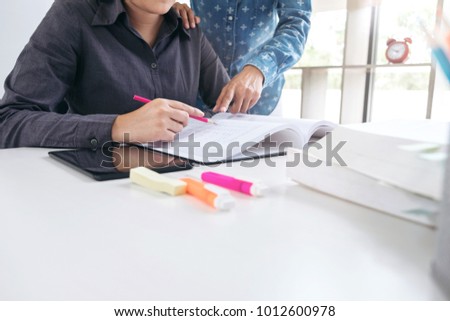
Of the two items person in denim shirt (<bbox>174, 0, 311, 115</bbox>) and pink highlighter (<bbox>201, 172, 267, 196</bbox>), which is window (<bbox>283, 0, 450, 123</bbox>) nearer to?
person in denim shirt (<bbox>174, 0, 311, 115</bbox>)

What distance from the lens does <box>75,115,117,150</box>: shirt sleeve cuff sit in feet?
2.61

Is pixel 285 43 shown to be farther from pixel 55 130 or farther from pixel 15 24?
pixel 15 24

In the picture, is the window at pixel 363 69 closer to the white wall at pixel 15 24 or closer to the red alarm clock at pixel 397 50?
the red alarm clock at pixel 397 50

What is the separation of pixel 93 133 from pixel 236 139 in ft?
0.92

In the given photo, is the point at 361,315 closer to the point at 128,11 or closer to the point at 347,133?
the point at 347,133

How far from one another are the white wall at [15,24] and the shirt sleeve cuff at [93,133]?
2.02m

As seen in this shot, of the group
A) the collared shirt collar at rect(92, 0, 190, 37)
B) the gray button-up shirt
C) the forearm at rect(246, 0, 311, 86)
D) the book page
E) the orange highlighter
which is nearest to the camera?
the orange highlighter

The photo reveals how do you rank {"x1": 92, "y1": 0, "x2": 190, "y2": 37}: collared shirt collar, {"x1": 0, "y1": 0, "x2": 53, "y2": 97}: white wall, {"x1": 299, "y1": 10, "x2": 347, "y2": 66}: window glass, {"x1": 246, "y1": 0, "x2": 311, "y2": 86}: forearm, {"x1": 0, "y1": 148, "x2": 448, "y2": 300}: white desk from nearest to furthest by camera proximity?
1. {"x1": 0, "y1": 148, "x2": 448, "y2": 300}: white desk
2. {"x1": 92, "y1": 0, "x2": 190, "y2": 37}: collared shirt collar
3. {"x1": 246, "y1": 0, "x2": 311, "y2": 86}: forearm
4. {"x1": 0, "y1": 0, "x2": 53, "y2": 97}: white wall
5. {"x1": 299, "y1": 10, "x2": 347, "y2": 66}: window glass

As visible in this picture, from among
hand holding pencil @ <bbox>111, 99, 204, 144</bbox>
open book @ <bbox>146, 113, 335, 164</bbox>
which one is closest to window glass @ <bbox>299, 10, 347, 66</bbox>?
open book @ <bbox>146, 113, 335, 164</bbox>

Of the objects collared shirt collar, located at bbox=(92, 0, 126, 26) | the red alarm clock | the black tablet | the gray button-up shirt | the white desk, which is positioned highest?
the red alarm clock

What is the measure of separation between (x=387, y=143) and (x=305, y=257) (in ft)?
0.53

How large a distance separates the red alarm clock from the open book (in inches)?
86.8

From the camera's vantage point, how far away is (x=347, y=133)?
486 millimetres

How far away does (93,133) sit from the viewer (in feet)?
2.62
